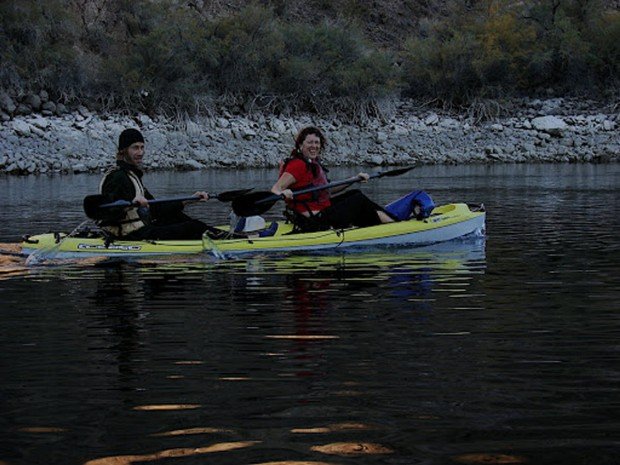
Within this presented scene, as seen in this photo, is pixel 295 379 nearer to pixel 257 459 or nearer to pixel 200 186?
pixel 257 459

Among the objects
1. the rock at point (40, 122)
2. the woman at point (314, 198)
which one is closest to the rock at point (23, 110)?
the rock at point (40, 122)

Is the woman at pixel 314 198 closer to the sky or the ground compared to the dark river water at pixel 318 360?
closer to the sky

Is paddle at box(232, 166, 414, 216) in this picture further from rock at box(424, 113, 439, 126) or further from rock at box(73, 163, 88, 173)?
rock at box(424, 113, 439, 126)

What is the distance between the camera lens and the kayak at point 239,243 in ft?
35.1

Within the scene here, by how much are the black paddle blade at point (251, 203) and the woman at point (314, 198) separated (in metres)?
0.18

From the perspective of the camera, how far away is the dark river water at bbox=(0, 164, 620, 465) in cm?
402

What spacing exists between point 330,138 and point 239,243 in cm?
2431

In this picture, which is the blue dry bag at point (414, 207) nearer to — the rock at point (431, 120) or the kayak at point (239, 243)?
the kayak at point (239, 243)

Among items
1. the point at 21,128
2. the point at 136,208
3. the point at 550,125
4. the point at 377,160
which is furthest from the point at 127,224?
the point at 550,125

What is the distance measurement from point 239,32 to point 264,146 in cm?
600

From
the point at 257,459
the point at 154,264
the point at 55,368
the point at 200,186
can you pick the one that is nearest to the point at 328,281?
the point at 154,264

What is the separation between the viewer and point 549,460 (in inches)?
148

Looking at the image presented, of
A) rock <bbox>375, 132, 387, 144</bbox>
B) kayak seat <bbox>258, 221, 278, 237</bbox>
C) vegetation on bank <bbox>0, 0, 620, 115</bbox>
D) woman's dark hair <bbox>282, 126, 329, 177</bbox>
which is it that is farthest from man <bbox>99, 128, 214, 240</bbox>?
rock <bbox>375, 132, 387, 144</bbox>

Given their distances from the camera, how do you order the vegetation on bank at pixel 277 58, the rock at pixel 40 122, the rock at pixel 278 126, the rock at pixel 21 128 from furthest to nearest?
the rock at pixel 278 126
the vegetation on bank at pixel 277 58
the rock at pixel 40 122
the rock at pixel 21 128
